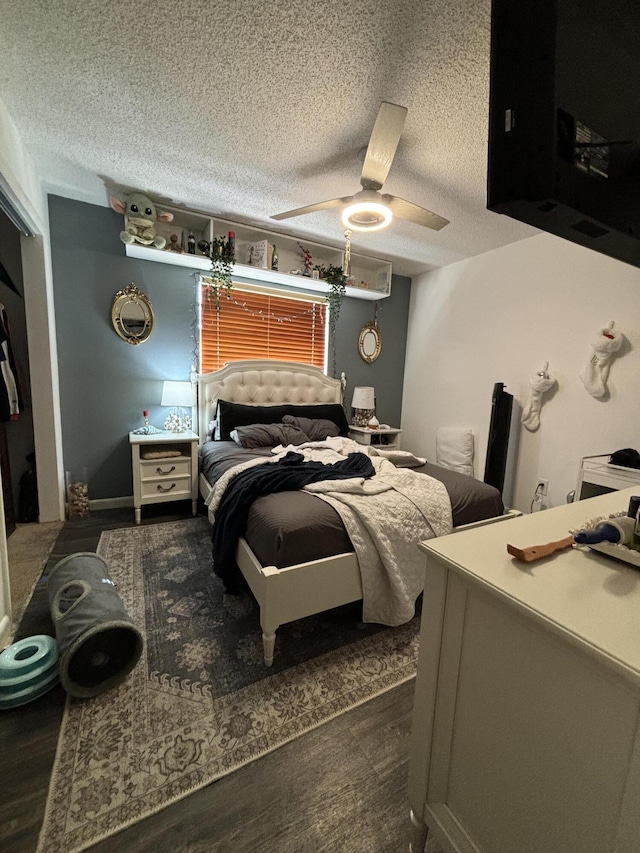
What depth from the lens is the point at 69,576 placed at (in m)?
1.78

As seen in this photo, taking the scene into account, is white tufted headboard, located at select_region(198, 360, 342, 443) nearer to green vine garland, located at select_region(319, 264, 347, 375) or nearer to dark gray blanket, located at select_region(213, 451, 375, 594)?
green vine garland, located at select_region(319, 264, 347, 375)

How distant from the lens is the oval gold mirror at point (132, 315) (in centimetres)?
309

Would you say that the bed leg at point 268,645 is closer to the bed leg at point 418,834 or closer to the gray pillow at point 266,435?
the bed leg at point 418,834

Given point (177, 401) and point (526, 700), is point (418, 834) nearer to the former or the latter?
point (526, 700)

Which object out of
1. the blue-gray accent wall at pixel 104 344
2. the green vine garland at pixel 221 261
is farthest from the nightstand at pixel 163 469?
the green vine garland at pixel 221 261

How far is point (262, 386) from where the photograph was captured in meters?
3.68

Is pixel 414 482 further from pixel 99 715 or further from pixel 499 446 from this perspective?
pixel 99 715

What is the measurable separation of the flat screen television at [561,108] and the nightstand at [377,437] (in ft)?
10.1

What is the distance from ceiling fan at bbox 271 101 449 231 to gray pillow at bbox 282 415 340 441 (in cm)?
167

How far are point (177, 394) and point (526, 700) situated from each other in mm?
3064

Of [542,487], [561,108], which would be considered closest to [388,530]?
[561,108]

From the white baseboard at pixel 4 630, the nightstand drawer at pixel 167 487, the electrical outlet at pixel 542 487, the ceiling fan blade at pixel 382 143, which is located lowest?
the white baseboard at pixel 4 630

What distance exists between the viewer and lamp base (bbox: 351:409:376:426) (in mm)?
4062

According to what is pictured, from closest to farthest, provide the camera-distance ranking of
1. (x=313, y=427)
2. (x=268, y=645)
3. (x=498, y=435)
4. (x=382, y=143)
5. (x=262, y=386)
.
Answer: (x=268, y=645), (x=382, y=143), (x=498, y=435), (x=313, y=427), (x=262, y=386)
